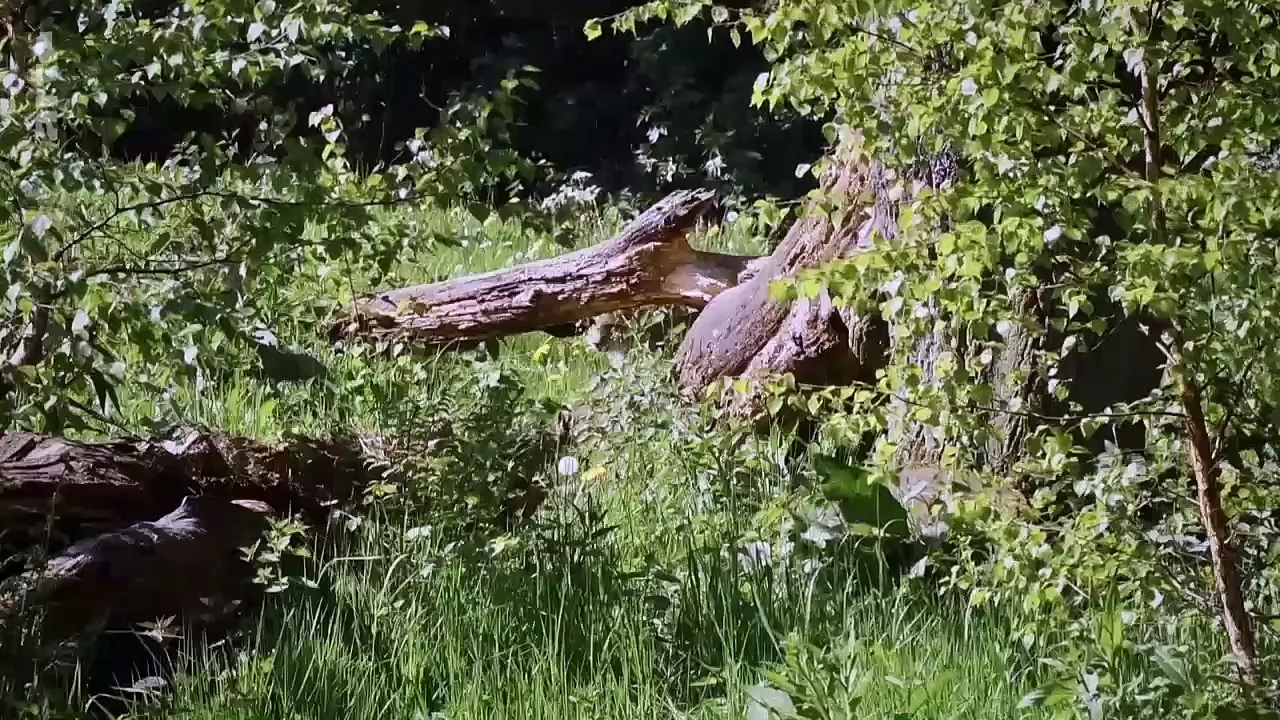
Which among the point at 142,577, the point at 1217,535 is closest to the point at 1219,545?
the point at 1217,535

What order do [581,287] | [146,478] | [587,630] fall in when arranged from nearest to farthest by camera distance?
[587,630], [146,478], [581,287]

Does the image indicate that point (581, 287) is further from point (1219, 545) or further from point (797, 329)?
point (1219, 545)

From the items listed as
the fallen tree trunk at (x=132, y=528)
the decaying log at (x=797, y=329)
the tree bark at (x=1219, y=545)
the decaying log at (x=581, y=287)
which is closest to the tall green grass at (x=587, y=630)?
the fallen tree trunk at (x=132, y=528)

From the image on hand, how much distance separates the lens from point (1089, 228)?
2500mm

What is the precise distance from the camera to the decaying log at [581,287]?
564 centimetres

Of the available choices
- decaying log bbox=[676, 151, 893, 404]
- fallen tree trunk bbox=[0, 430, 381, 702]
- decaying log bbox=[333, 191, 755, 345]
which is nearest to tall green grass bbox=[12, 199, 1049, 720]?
fallen tree trunk bbox=[0, 430, 381, 702]

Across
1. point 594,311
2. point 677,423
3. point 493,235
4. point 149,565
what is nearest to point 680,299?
point 594,311

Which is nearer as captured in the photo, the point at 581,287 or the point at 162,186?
the point at 162,186

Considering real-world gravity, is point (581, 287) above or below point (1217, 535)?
above

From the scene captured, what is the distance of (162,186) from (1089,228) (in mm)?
1673

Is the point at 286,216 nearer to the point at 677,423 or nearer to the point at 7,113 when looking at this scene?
the point at 7,113

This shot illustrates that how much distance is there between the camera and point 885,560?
3297 millimetres

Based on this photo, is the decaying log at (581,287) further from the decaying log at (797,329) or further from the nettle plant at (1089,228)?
the nettle plant at (1089,228)

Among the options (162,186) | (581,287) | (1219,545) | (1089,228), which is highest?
(162,186)
